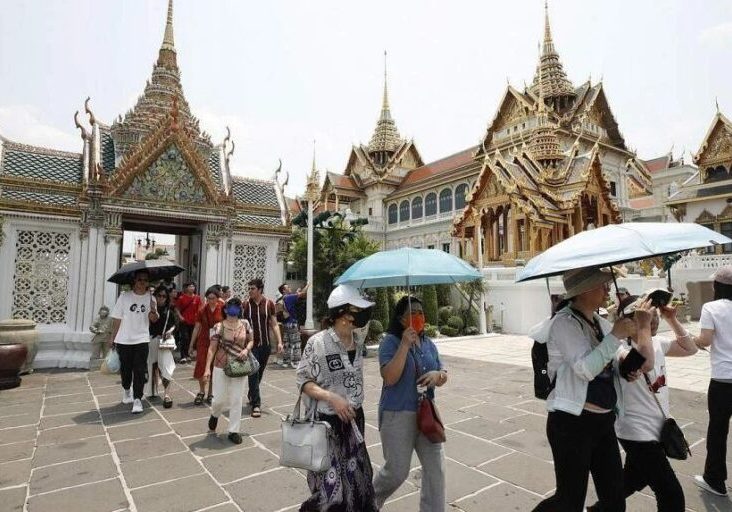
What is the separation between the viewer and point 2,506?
9.77ft

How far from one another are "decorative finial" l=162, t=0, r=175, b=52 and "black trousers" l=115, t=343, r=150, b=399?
14.0 m

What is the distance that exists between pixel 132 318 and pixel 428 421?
14.5ft

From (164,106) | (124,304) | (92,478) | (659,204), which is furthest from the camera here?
(659,204)

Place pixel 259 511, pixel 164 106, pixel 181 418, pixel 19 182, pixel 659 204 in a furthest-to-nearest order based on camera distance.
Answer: pixel 659 204, pixel 164 106, pixel 19 182, pixel 181 418, pixel 259 511

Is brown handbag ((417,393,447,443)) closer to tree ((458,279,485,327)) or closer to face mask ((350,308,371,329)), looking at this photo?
face mask ((350,308,371,329))

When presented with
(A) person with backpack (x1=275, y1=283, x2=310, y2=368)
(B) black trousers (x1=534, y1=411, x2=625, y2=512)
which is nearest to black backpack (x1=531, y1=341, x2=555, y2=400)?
(B) black trousers (x1=534, y1=411, x2=625, y2=512)

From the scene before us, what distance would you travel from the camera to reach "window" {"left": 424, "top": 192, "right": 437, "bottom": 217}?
39312 millimetres

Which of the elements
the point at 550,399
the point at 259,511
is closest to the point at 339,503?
the point at 259,511

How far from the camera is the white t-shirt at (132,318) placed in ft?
17.5

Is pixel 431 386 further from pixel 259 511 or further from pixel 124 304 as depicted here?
pixel 124 304

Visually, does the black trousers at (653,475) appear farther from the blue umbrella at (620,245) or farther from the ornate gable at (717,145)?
the ornate gable at (717,145)

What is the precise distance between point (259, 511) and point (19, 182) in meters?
8.86

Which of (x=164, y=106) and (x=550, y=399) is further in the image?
(x=164, y=106)

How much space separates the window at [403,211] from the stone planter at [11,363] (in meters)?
37.0
